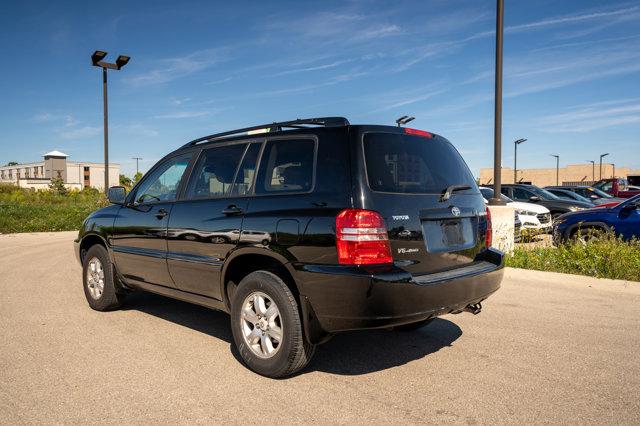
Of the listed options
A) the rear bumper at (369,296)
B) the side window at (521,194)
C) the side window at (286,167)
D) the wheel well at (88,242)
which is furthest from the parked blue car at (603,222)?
the wheel well at (88,242)

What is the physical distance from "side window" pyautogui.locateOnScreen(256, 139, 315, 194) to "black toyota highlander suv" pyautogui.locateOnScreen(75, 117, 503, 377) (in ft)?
0.04

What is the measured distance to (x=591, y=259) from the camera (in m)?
8.22

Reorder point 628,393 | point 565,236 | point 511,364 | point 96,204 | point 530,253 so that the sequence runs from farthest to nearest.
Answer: point 96,204 → point 565,236 → point 530,253 → point 511,364 → point 628,393

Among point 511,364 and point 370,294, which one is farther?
point 511,364

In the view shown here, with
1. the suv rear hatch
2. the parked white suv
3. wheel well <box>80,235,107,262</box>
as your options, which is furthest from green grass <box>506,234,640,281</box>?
wheel well <box>80,235,107,262</box>

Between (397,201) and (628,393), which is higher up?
(397,201)

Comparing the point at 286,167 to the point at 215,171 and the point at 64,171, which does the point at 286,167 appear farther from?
the point at 64,171

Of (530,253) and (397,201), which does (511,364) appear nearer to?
(397,201)

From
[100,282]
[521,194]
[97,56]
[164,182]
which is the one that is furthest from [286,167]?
[97,56]

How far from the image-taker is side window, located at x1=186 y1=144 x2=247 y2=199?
179 inches

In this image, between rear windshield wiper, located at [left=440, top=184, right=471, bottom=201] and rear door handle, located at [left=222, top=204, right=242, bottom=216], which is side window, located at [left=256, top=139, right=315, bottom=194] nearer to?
rear door handle, located at [left=222, top=204, right=242, bottom=216]

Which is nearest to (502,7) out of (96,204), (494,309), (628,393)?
(494,309)

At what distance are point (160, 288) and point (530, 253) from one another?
6.80m

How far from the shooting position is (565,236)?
1073 cm
